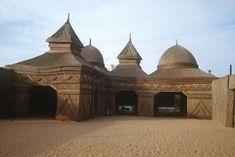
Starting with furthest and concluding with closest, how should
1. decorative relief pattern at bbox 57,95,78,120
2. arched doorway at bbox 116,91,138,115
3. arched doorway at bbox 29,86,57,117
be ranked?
arched doorway at bbox 116,91,138,115
arched doorway at bbox 29,86,57,117
decorative relief pattern at bbox 57,95,78,120

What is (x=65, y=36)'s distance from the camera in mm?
23000

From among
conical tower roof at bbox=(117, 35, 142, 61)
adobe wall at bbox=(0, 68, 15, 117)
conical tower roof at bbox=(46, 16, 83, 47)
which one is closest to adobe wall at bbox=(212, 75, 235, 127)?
conical tower roof at bbox=(46, 16, 83, 47)

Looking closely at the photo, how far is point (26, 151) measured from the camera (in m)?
8.98

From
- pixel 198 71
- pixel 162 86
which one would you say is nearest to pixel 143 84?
pixel 162 86

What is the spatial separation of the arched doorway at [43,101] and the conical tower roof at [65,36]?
403cm

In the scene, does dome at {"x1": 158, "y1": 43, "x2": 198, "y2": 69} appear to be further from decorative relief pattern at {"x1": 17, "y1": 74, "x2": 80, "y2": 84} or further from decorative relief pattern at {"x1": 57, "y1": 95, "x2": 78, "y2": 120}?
decorative relief pattern at {"x1": 57, "y1": 95, "x2": 78, "y2": 120}

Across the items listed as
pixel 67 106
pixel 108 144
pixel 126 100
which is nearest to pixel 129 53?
pixel 126 100

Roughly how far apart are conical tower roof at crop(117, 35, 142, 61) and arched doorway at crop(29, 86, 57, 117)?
11429mm

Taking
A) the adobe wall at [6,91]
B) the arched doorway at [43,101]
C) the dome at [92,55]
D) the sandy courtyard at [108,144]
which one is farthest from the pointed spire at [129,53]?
the sandy courtyard at [108,144]

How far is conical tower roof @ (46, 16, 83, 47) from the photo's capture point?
22711 mm

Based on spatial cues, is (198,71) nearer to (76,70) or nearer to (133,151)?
(76,70)

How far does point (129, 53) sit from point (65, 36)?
458 inches

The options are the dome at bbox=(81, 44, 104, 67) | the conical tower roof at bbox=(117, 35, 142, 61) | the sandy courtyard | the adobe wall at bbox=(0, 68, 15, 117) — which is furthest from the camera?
the conical tower roof at bbox=(117, 35, 142, 61)

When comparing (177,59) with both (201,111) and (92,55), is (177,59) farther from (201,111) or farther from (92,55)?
(92,55)
